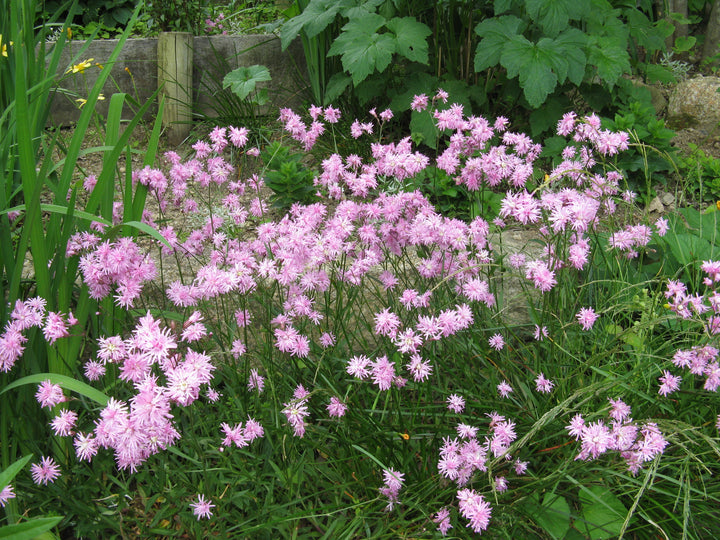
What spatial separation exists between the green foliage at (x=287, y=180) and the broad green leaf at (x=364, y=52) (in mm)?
617

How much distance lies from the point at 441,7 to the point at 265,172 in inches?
63.3

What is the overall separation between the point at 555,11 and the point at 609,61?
1.56 feet

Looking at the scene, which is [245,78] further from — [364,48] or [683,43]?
[683,43]

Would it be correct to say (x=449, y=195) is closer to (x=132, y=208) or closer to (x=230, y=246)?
(x=230, y=246)

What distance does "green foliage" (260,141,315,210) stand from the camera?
3686mm

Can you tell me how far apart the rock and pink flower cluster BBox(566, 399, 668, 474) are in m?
4.01

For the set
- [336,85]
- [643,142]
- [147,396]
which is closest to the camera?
[147,396]

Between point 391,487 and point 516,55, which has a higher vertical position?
point 516,55

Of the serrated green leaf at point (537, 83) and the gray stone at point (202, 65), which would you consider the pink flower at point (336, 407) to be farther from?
the gray stone at point (202, 65)

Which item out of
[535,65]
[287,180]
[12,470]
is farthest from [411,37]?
[12,470]

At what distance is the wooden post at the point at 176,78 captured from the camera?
461 centimetres

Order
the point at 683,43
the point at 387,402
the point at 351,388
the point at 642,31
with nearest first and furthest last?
the point at 387,402
the point at 351,388
the point at 642,31
the point at 683,43

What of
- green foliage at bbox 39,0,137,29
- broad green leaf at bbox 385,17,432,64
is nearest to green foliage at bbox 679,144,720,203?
broad green leaf at bbox 385,17,432,64

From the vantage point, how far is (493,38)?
12.1 feet
